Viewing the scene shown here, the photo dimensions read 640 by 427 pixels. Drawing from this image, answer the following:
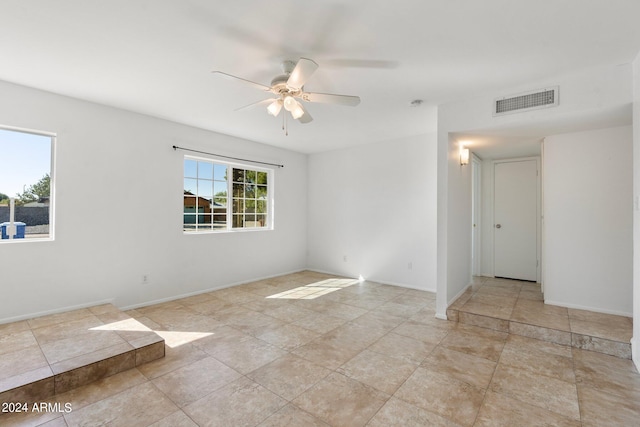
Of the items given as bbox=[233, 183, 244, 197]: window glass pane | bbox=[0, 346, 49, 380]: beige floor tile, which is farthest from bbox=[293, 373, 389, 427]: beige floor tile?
bbox=[233, 183, 244, 197]: window glass pane

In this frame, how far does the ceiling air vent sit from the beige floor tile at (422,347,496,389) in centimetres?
253

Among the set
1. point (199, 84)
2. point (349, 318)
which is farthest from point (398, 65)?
point (349, 318)

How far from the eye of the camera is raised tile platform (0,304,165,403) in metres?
2.06

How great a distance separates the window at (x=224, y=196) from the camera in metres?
4.67

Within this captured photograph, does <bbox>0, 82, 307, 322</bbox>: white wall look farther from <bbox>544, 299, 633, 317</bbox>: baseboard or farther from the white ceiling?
<bbox>544, 299, 633, 317</bbox>: baseboard

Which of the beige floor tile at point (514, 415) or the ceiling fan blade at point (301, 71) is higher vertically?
the ceiling fan blade at point (301, 71)

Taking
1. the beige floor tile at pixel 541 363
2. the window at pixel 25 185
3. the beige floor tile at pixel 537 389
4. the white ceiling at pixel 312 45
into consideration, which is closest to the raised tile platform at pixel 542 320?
the beige floor tile at pixel 541 363

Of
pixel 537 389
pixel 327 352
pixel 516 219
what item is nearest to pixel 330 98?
pixel 327 352

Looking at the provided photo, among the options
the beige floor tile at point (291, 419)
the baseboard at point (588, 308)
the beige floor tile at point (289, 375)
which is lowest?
the beige floor tile at point (291, 419)

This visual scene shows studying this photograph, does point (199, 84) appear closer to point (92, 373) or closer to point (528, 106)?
point (92, 373)

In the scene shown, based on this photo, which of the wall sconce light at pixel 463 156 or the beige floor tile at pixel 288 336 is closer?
the beige floor tile at pixel 288 336

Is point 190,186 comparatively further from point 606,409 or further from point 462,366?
point 606,409

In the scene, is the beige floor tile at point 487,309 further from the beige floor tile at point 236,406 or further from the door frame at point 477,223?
the beige floor tile at point 236,406

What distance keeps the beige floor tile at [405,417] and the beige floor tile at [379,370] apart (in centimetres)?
18
